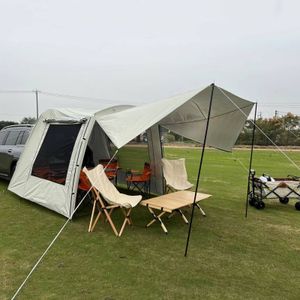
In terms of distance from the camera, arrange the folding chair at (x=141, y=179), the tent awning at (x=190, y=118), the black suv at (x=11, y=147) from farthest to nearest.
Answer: the black suv at (x=11, y=147)
the folding chair at (x=141, y=179)
the tent awning at (x=190, y=118)

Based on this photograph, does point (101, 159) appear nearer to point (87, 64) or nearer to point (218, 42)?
point (218, 42)

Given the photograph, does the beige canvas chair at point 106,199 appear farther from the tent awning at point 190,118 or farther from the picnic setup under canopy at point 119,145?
the tent awning at point 190,118

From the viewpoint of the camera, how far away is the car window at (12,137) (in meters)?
8.45

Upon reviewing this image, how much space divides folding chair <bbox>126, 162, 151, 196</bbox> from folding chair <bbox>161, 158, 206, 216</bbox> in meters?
0.38

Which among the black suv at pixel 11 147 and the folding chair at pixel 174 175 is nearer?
the folding chair at pixel 174 175

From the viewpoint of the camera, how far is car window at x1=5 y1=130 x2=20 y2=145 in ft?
27.7

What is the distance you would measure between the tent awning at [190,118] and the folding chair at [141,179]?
1081mm

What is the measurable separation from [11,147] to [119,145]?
4651mm

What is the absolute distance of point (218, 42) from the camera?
39.7ft

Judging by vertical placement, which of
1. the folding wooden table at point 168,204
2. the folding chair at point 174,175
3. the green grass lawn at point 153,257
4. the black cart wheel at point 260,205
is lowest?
the green grass lawn at point 153,257

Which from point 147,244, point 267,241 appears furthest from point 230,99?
point 147,244

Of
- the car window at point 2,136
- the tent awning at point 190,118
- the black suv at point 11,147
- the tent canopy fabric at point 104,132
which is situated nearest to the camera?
the tent awning at point 190,118

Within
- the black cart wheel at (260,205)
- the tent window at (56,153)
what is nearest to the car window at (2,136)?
the tent window at (56,153)

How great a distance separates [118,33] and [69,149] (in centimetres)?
872
